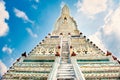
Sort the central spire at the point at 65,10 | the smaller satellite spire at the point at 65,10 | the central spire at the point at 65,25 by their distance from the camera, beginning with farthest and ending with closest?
the smaller satellite spire at the point at 65,10 → the central spire at the point at 65,10 → the central spire at the point at 65,25

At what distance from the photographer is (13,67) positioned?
1098 centimetres

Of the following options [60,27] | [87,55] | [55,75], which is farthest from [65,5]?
[55,75]

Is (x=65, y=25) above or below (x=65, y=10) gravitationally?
below

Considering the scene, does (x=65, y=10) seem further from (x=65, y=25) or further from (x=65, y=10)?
(x=65, y=25)

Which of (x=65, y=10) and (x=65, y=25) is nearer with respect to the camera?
(x=65, y=25)

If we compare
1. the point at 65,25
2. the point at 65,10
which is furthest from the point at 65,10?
the point at 65,25

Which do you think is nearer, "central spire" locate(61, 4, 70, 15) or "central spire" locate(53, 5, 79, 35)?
"central spire" locate(53, 5, 79, 35)

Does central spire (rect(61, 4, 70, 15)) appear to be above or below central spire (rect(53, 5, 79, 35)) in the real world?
above

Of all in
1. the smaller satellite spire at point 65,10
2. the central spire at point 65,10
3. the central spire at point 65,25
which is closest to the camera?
the central spire at point 65,25

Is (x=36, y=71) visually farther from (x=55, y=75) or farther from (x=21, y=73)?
(x=55, y=75)

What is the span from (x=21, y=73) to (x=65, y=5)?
2218 centimetres

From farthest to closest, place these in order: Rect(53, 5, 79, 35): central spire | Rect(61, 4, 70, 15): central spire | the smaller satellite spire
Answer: the smaller satellite spire → Rect(61, 4, 70, 15): central spire → Rect(53, 5, 79, 35): central spire

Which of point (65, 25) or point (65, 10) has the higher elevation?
point (65, 10)

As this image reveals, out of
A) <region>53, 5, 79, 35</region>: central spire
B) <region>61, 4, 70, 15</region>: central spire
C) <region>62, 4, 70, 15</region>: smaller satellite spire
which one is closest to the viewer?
<region>53, 5, 79, 35</region>: central spire
